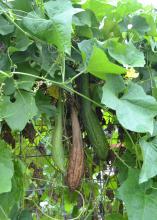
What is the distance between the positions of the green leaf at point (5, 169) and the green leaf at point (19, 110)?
7 centimetres

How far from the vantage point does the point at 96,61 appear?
924 mm

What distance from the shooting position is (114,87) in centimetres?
100

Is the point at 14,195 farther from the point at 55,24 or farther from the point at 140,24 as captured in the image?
the point at 140,24

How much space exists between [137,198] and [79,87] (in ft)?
1.12

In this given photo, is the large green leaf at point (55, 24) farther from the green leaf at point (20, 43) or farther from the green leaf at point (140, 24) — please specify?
the green leaf at point (140, 24)

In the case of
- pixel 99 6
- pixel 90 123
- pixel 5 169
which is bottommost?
pixel 5 169

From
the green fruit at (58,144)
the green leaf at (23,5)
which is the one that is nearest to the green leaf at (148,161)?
the green fruit at (58,144)

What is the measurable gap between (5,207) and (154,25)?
65cm

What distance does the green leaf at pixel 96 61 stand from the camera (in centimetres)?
91

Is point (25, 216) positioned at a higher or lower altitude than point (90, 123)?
lower

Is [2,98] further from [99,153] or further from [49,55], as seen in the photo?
[99,153]

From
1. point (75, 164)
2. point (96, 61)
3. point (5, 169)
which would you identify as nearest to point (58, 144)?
point (75, 164)

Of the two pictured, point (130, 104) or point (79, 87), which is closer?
point (130, 104)

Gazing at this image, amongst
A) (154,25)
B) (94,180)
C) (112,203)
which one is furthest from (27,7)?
(112,203)
